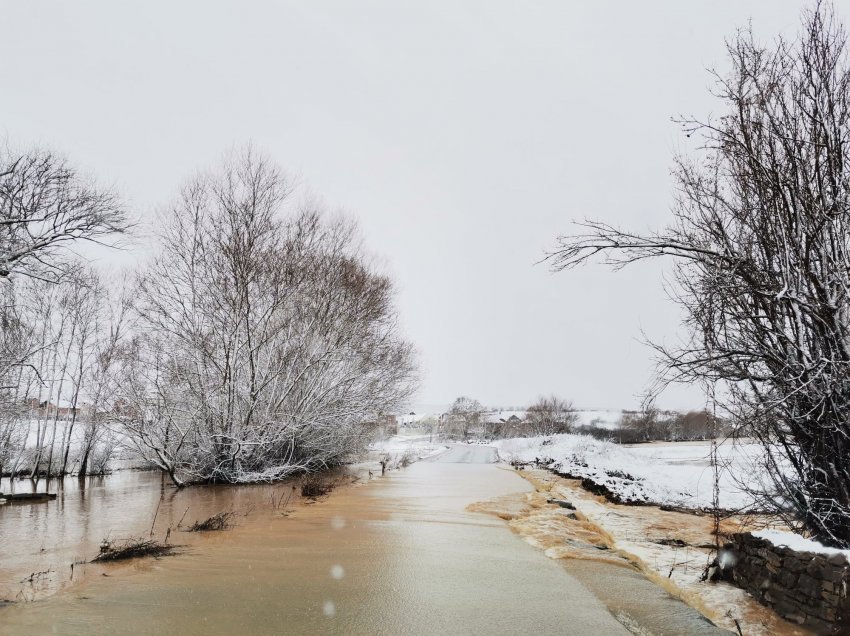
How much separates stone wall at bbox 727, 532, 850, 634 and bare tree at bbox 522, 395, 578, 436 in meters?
69.8

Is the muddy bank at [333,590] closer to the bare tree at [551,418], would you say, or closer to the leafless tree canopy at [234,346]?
the leafless tree canopy at [234,346]

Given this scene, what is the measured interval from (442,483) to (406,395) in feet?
37.2

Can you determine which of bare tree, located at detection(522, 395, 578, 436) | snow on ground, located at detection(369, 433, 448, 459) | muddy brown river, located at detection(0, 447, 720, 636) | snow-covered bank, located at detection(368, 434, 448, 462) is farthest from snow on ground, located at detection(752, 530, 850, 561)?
bare tree, located at detection(522, 395, 578, 436)

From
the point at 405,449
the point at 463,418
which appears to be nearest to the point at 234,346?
the point at 405,449

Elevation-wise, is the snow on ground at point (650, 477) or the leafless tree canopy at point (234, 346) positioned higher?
the leafless tree canopy at point (234, 346)

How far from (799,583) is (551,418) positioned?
8050 cm

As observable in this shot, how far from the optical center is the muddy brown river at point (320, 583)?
4.79m

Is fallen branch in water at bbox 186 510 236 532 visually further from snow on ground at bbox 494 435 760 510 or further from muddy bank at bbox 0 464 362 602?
snow on ground at bbox 494 435 760 510

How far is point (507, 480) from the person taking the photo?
881 inches

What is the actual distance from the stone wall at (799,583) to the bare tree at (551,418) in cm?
6983

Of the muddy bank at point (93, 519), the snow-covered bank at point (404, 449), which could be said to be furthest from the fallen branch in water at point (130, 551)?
the snow-covered bank at point (404, 449)

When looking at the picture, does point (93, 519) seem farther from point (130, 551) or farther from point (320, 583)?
point (320, 583)

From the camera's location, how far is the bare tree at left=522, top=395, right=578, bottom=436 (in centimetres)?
7956

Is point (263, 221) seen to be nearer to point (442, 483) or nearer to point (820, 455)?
point (442, 483)
